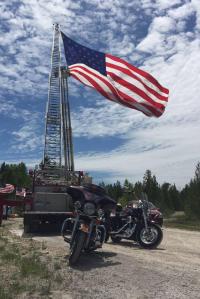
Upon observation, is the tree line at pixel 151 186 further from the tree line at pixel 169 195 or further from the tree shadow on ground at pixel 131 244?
the tree shadow on ground at pixel 131 244

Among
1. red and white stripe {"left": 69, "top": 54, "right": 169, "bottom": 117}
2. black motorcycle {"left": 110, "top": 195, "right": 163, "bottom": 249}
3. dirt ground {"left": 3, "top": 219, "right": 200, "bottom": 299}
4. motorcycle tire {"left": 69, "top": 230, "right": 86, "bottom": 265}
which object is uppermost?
red and white stripe {"left": 69, "top": 54, "right": 169, "bottom": 117}

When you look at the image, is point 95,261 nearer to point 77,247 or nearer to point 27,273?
point 77,247

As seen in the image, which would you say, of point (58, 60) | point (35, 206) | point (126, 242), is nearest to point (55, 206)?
point (35, 206)

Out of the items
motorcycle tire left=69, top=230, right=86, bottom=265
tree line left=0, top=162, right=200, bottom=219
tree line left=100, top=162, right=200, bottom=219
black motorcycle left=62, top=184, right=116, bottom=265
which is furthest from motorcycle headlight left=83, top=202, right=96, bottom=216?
tree line left=0, top=162, right=200, bottom=219

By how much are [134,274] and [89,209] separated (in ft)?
6.28

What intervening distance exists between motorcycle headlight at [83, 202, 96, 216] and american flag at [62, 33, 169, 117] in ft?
18.7

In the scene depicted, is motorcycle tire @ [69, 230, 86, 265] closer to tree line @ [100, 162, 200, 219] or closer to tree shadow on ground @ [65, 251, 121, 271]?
tree shadow on ground @ [65, 251, 121, 271]

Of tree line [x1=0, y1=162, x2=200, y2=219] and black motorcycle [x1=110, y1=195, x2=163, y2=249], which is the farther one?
tree line [x1=0, y1=162, x2=200, y2=219]

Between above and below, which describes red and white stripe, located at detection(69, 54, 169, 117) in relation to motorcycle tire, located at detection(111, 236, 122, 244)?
above

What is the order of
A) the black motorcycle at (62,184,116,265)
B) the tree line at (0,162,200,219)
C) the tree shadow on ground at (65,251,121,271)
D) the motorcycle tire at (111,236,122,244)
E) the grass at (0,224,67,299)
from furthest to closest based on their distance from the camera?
the tree line at (0,162,200,219), the motorcycle tire at (111,236,122,244), the black motorcycle at (62,184,116,265), the tree shadow on ground at (65,251,121,271), the grass at (0,224,67,299)

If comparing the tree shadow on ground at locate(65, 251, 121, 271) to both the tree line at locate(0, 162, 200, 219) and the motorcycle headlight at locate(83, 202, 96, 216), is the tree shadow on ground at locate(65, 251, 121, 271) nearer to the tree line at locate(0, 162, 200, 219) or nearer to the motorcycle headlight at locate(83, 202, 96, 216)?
the motorcycle headlight at locate(83, 202, 96, 216)

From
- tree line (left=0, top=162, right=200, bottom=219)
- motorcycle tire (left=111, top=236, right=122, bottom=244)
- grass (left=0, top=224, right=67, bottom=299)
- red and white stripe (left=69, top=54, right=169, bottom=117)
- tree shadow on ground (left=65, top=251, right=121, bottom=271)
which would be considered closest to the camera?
grass (left=0, top=224, right=67, bottom=299)

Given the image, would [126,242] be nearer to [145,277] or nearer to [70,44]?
[145,277]

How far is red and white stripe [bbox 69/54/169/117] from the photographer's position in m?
14.2
